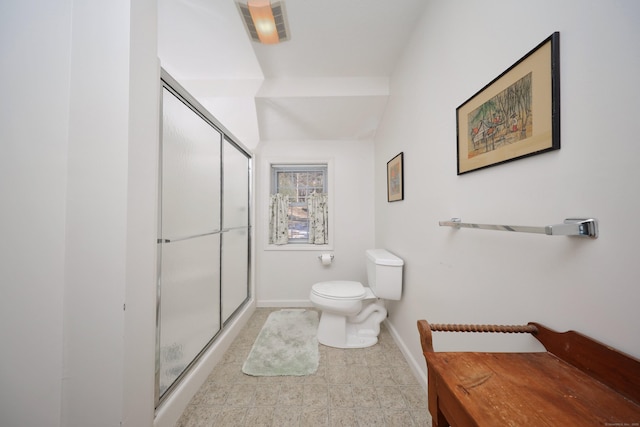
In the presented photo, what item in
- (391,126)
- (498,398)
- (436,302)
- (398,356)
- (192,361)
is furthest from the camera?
(391,126)

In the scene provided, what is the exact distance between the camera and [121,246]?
2.58 feet

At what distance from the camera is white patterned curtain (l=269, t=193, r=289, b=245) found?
2.66m

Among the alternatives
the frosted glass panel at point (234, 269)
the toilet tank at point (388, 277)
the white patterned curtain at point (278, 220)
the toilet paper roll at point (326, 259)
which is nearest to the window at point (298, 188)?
the white patterned curtain at point (278, 220)

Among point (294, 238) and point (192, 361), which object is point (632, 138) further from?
point (294, 238)

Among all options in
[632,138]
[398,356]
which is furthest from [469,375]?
[398,356]

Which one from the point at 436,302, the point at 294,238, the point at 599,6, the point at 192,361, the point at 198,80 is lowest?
the point at 192,361

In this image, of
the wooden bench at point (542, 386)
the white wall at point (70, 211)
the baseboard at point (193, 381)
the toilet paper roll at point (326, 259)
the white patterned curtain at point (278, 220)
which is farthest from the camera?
the white patterned curtain at point (278, 220)

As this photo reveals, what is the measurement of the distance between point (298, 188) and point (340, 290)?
1.44m

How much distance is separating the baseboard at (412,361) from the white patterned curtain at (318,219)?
119cm

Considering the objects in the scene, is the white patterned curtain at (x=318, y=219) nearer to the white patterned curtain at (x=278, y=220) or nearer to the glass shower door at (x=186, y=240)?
the white patterned curtain at (x=278, y=220)

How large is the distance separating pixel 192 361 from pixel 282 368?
59cm

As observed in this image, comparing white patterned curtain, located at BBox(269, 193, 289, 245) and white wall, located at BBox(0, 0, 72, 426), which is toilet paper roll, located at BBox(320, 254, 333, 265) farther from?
white wall, located at BBox(0, 0, 72, 426)

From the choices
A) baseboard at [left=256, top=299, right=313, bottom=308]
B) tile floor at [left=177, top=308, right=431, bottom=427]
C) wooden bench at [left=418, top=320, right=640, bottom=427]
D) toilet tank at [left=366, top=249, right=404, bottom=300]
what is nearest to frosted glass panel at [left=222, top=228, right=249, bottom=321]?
baseboard at [left=256, top=299, right=313, bottom=308]

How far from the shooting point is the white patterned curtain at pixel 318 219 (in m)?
2.66
